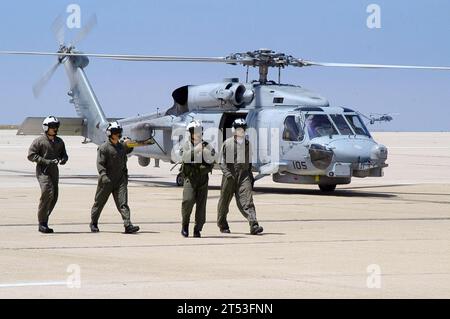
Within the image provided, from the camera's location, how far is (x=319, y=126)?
26.9 metres

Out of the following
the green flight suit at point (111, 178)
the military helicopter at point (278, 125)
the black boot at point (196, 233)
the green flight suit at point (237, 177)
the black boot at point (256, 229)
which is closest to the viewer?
the black boot at point (196, 233)

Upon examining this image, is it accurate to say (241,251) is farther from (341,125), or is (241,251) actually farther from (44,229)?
(341,125)

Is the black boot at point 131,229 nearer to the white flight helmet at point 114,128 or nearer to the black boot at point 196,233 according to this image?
the black boot at point 196,233

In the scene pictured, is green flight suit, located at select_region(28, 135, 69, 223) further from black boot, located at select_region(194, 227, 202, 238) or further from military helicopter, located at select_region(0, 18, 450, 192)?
military helicopter, located at select_region(0, 18, 450, 192)

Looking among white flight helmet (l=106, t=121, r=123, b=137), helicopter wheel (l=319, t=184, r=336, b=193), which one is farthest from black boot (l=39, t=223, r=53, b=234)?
helicopter wheel (l=319, t=184, r=336, b=193)

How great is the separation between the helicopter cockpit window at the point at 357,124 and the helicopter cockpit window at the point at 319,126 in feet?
1.73

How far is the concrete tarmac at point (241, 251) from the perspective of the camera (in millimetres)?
11773

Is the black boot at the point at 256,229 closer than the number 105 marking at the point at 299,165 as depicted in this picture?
Yes

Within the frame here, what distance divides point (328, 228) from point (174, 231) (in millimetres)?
2581

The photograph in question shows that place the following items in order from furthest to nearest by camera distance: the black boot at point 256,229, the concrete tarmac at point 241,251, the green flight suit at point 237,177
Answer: the green flight suit at point 237,177, the black boot at point 256,229, the concrete tarmac at point 241,251

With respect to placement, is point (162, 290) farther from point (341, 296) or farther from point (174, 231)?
point (174, 231)

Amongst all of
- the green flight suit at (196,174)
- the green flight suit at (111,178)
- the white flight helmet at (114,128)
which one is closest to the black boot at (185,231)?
the green flight suit at (196,174)

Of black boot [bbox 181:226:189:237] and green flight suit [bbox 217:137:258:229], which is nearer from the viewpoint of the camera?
black boot [bbox 181:226:189:237]

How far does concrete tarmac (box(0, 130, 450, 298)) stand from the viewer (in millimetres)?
11773
